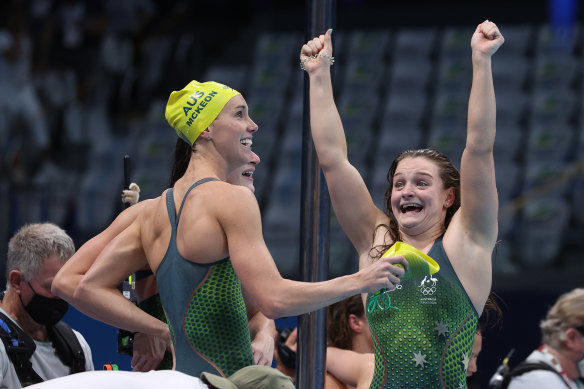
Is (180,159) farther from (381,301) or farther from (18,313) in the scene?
(18,313)

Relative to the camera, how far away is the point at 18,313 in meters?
3.61

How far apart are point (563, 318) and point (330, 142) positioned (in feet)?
6.35

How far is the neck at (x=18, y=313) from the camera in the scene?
360 cm

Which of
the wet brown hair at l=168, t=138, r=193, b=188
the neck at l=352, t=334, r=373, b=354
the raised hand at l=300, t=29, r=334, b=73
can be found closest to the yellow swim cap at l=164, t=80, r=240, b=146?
the wet brown hair at l=168, t=138, r=193, b=188

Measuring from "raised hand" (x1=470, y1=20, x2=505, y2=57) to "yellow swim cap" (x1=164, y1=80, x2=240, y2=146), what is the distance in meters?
0.76

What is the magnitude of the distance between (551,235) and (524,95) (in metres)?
3.26

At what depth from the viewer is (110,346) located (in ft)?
13.4

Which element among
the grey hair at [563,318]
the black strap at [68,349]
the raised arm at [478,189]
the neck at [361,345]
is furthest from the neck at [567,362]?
the black strap at [68,349]

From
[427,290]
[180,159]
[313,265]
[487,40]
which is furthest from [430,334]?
[180,159]

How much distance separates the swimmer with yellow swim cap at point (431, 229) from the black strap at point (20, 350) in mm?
1336

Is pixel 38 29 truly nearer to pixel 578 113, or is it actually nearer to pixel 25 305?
pixel 578 113

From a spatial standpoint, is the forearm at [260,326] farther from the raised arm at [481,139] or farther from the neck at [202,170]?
the raised arm at [481,139]

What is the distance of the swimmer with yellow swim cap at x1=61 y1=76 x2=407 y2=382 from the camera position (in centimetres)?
242

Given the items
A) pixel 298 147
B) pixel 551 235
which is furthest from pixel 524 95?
pixel 551 235
